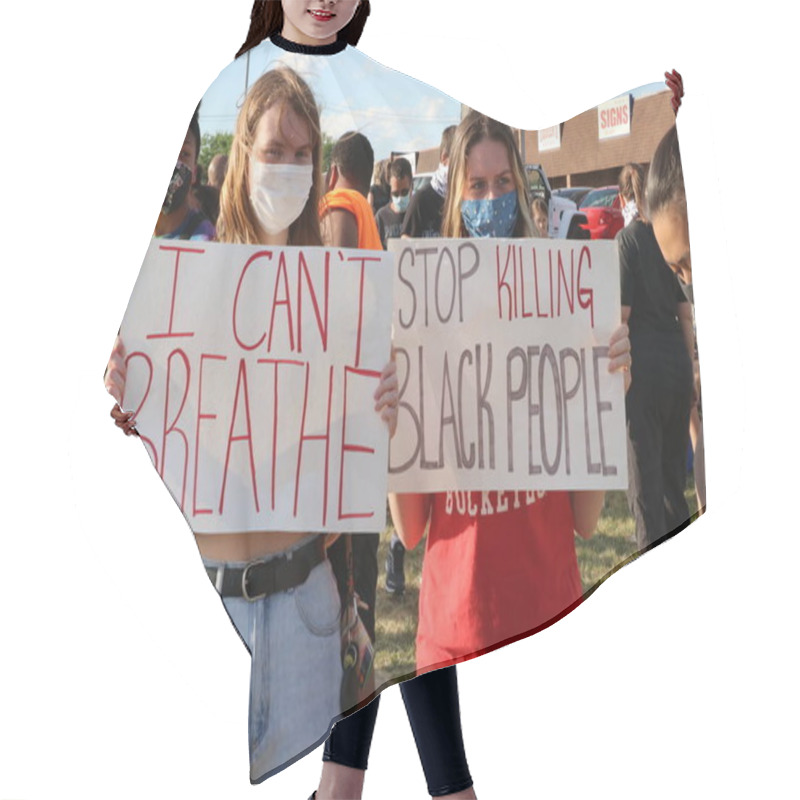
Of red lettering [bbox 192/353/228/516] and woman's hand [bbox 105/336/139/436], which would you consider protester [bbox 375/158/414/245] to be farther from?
woman's hand [bbox 105/336/139/436]

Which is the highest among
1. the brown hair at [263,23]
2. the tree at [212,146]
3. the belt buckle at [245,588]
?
the brown hair at [263,23]

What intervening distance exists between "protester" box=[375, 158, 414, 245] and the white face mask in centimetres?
17

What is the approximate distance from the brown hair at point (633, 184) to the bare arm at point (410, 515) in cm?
77

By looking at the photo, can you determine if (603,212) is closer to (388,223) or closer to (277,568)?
(388,223)

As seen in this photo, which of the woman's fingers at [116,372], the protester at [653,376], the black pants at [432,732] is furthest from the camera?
the black pants at [432,732]

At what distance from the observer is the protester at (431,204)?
3926mm

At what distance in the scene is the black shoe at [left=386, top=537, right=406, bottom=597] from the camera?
3.91 metres

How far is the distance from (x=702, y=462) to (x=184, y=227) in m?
1.21

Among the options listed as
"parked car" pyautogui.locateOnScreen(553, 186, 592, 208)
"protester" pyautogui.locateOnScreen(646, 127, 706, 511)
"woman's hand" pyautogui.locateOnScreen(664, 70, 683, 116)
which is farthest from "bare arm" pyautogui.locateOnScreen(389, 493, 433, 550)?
"woman's hand" pyautogui.locateOnScreen(664, 70, 683, 116)

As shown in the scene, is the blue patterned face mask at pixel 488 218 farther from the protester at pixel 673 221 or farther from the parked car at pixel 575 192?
the protester at pixel 673 221

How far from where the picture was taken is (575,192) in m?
3.97

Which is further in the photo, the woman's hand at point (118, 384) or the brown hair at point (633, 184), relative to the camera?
the brown hair at point (633, 184)

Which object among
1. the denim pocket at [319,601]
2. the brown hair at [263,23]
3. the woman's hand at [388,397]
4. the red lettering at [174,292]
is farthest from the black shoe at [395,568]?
the brown hair at [263,23]

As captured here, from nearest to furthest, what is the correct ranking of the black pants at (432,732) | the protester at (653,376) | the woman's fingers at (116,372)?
the woman's fingers at (116,372) < the protester at (653,376) < the black pants at (432,732)
